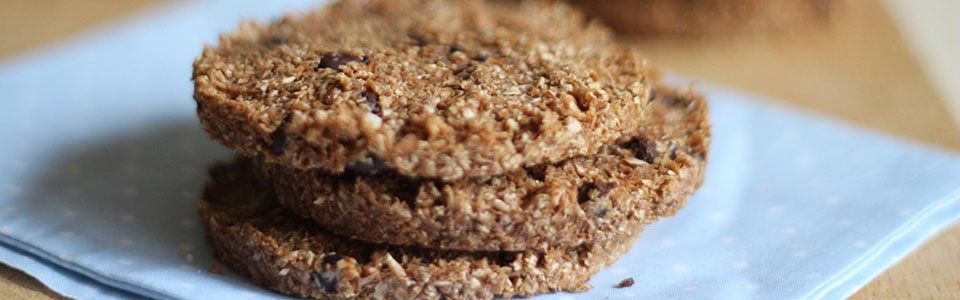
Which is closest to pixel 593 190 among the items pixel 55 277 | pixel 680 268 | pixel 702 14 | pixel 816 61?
pixel 680 268

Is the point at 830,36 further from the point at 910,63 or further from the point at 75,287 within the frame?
the point at 75,287

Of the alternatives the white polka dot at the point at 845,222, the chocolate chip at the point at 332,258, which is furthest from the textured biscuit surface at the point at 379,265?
the white polka dot at the point at 845,222

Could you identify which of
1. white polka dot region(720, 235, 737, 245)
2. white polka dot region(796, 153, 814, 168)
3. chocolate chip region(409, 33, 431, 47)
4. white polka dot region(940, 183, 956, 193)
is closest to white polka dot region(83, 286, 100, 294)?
chocolate chip region(409, 33, 431, 47)

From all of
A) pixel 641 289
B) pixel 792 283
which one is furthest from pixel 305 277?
pixel 792 283

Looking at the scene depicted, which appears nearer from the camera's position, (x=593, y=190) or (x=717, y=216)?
(x=593, y=190)

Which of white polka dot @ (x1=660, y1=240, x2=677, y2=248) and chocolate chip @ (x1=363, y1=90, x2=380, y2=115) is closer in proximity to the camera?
chocolate chip @ (x1=363, y1=90, x2=380, y2=115)

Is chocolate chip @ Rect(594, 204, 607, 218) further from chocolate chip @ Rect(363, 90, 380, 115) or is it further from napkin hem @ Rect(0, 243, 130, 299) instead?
napkin hem @ Rect(0, 243, 130, 299)

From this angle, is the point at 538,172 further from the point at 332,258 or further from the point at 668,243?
the point at 668,243
